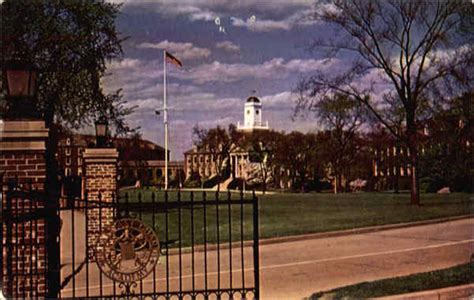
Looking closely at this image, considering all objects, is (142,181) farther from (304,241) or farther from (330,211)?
(304,241)

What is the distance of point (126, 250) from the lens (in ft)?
17.3

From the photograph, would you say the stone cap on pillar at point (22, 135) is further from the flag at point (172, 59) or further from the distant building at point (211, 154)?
the distant building at point (211, 154)

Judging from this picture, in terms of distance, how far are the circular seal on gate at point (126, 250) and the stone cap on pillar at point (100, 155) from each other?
1260 millimetres

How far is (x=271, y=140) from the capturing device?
267 inches

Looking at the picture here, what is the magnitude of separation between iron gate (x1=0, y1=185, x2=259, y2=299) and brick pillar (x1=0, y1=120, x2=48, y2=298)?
81mm

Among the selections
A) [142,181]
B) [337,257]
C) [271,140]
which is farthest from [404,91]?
[142,181]

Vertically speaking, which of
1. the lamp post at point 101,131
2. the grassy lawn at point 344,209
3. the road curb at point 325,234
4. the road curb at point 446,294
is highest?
the lamp post at point 101,131

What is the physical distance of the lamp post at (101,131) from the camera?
6.37 meters

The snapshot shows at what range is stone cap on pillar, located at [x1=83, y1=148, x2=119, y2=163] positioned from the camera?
21.2 feet

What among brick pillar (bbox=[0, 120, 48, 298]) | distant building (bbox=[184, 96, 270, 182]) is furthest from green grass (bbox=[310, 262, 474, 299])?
brick pillar (bbox=[0, 120, 48, 298])

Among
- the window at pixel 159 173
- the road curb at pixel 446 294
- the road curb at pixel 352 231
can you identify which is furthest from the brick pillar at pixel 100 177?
the road curb at pixel 446 294

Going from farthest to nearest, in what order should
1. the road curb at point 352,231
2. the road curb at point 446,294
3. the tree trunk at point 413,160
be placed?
the road curb at point 352,231
the tree trunk at point 413,160
the road curb at point 446,294

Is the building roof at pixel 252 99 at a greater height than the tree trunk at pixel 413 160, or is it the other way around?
the building roof at pixel 252 99

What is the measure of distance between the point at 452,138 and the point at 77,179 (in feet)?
14.6
